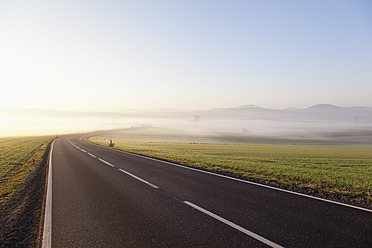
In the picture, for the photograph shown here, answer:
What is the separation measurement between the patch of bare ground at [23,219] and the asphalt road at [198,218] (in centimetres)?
35

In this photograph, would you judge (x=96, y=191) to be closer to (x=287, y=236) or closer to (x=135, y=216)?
(x=135, y=216)

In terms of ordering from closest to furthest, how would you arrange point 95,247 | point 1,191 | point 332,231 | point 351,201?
point 95,247 → point 332,231 → point 351,201 → point 1,191

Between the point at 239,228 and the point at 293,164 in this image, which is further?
the point at 293,164

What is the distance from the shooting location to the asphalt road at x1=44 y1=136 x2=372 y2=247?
13.8 ft

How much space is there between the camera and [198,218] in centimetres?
520

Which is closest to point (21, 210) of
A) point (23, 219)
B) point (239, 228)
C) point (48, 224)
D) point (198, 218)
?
point (23, 219)

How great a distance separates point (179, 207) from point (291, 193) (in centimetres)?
410

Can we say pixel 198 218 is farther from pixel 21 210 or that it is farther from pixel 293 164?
pixel 293 164

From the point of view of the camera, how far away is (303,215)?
212 inches

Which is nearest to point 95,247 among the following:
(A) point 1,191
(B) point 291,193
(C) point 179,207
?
(C) point 179,207

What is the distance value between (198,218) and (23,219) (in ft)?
14.9

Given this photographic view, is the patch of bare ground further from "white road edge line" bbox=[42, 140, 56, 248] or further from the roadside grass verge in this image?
"white road edge line" bbox=[42, 140, 56, 248]

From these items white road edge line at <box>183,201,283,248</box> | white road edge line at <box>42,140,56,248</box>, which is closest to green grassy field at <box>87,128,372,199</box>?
white road edge line at <box>183,201,283,248</box>

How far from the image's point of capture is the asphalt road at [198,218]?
13.8ft
